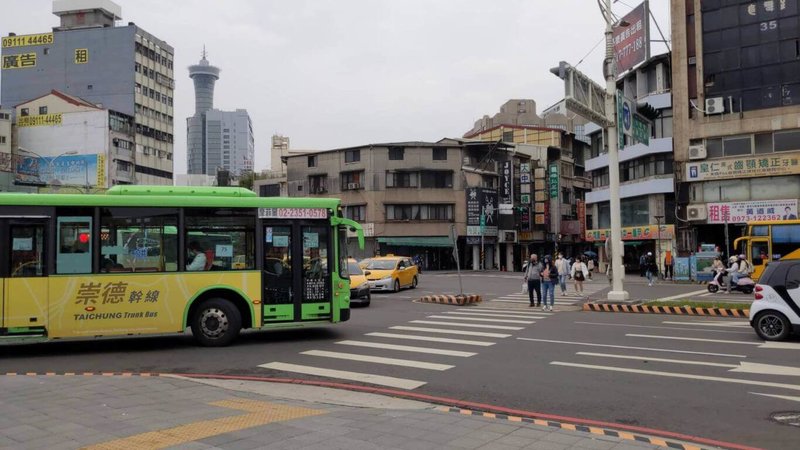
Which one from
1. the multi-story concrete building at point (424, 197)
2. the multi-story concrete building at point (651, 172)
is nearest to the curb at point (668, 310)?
the multi-story concrete building at point (651, 172)

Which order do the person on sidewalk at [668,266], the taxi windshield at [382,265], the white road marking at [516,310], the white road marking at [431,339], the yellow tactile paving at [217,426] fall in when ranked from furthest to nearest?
the person on sidewalk at [668,266] < the taxi windshield at [382,265] < the white road marking at [516,310] < the white road marking at [431,339] < the yellow tactile paving at [217,426]

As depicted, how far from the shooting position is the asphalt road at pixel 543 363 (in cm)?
724

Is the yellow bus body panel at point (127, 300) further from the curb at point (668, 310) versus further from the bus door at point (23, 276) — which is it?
the curb at point (668, 310)

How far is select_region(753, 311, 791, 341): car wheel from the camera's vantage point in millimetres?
11930

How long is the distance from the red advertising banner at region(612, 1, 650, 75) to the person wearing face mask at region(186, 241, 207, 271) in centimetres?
1685

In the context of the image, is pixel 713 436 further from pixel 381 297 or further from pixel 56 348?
pixel 381 297

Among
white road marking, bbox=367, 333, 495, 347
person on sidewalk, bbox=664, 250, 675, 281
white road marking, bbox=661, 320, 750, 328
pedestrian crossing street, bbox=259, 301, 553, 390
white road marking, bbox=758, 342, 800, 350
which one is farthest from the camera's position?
person on sidewalk, bbox=664, 250, 675, 281

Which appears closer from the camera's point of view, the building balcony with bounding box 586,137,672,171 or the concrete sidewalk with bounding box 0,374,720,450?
the concrete sidewalk with bounding box 0,374,720,450

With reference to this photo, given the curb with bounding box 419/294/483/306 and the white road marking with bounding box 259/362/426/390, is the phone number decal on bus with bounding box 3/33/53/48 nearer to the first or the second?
the curb with bounding box 419/294/483/306

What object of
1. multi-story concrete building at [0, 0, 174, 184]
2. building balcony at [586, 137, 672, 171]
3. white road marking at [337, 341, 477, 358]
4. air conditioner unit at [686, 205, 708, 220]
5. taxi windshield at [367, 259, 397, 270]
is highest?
multi-story concrete building at [0, 0, 174, 184]

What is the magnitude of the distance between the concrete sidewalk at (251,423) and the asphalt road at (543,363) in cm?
108

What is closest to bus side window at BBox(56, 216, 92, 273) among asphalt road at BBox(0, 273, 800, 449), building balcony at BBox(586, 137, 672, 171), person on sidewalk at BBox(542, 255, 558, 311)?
asphalt road at BBox(0, 273, 800, 449)

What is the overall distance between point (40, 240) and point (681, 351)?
11.8 metres

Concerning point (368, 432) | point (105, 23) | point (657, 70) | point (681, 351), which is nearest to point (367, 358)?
point (368, 432)
